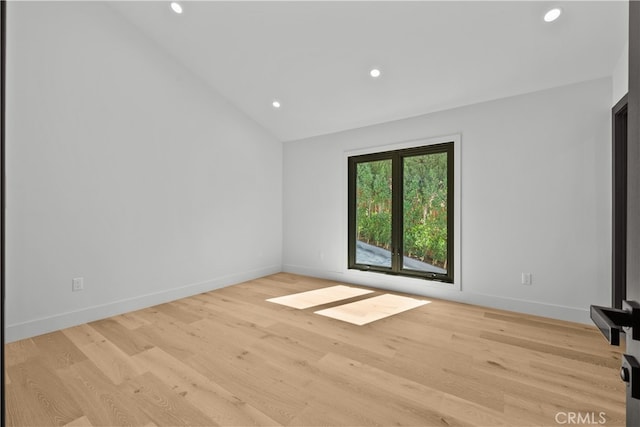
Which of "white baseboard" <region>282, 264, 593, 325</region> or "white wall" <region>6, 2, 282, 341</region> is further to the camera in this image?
"white baseboard" <region>282, 264, 593, 325</region>

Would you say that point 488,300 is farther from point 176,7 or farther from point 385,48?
point 176,7

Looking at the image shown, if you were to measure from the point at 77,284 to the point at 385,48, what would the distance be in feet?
12.5

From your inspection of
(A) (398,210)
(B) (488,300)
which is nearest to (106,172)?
(A) (398,210)

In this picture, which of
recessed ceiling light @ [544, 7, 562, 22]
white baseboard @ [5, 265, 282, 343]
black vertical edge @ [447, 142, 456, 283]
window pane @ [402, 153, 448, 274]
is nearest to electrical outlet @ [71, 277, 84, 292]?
white baseboard @ [5, 265, 282, 343]

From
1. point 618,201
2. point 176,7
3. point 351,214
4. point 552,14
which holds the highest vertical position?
point 176,7

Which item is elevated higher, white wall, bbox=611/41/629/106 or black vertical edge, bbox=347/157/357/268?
white wall, bbox=611/41/629/106

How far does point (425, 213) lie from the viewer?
12.8 ft

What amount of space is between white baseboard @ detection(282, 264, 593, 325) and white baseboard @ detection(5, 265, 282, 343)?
1.79 m

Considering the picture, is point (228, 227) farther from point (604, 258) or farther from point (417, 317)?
point (604, 258)

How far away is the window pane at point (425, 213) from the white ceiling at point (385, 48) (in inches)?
28.4

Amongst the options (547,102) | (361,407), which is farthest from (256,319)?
(547,102)

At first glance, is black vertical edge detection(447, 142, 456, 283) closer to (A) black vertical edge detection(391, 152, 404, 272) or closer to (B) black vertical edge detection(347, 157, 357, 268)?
(A) black vertical edge detection(391, 152, 404, 272)

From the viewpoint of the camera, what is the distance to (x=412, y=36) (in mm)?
2705

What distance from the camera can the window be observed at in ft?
12.3
